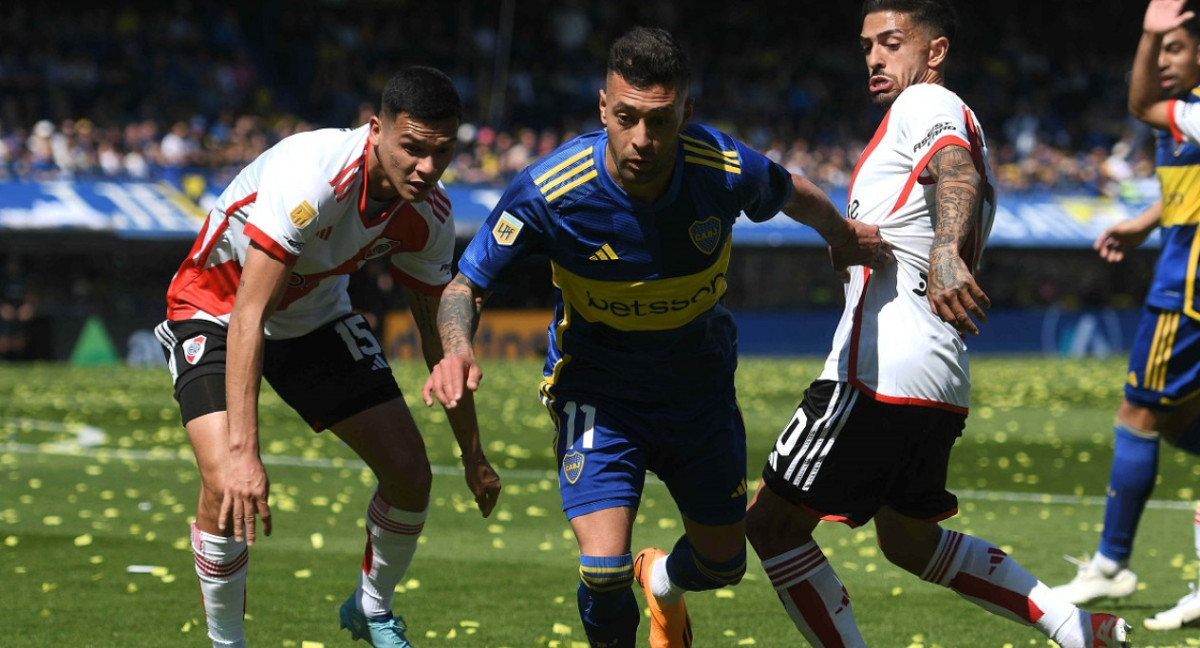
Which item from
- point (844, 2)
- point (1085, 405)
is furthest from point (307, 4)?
point (1085, 405)

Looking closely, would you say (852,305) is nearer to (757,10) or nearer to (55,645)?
(55,645)

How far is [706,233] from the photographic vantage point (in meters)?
5.04

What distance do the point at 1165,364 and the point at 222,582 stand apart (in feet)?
14.5

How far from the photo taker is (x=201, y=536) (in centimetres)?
559

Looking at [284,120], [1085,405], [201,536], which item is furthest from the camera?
[284,120]

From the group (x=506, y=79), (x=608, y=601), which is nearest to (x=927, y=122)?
(x=608, y=601)

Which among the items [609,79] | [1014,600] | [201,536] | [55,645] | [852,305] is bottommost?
[55,645]

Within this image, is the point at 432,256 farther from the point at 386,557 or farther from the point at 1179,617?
the point at 1179,617

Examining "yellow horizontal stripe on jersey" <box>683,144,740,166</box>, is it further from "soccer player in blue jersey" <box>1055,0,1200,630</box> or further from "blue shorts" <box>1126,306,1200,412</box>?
"blue shorts" <box>1126,306,1200,412</box>

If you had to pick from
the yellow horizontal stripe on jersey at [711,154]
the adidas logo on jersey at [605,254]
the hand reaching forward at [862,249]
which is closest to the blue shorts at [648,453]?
the adidas logo on jersey at [605,254]

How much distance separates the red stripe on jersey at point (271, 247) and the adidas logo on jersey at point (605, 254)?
108cm

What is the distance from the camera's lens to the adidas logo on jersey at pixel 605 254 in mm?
4957

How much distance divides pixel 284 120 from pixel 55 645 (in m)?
25.8

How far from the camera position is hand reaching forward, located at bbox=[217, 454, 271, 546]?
4.94 m
